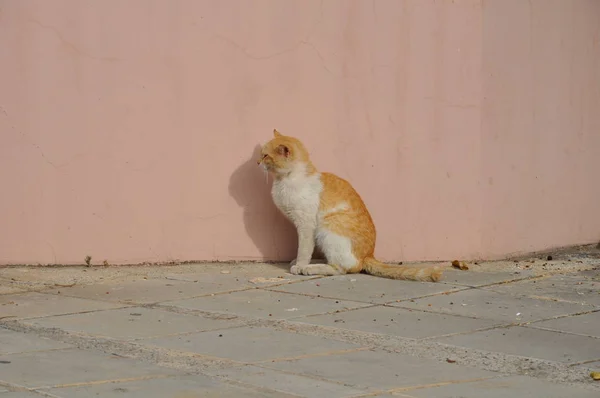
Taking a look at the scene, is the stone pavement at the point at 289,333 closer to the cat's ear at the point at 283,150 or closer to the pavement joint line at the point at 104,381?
the pavement joint line at the point at 104,381

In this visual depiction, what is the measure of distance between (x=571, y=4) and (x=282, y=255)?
3.98 meters

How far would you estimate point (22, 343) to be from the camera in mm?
5586

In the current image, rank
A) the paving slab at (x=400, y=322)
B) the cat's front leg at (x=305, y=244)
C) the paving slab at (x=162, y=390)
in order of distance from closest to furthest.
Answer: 1. the paving slab at (x=162, y=390)
2. the paving slab at (x=400, y=322)
3. the cat's front leg at (x=305, y=244)

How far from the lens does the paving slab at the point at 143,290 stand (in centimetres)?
711

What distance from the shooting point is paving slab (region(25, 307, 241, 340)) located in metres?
5.97

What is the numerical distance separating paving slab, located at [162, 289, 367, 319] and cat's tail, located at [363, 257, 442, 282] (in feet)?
3.36

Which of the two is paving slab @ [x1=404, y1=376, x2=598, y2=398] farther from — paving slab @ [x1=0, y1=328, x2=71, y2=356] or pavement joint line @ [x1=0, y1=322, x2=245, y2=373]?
paving slab @ [x1=0, y1=328, x2=71, y2=356]

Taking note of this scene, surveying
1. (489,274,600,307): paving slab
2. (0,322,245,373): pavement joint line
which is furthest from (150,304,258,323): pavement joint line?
(489,274,600,307): paving slab

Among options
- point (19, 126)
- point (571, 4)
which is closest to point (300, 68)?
point (19, 126)

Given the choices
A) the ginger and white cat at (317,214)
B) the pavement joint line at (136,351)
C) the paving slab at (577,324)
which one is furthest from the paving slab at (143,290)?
the paving slab at (577,324)

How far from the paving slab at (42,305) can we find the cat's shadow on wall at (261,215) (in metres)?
2.06

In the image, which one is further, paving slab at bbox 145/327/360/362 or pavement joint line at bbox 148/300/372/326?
pavement joint line at bbox 148/300/372/326

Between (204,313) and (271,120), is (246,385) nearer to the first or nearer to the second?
(204,313)

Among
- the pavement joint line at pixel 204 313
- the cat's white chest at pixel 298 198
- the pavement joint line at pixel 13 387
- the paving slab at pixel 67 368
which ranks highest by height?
the cat's white chest at pixel 298 198
